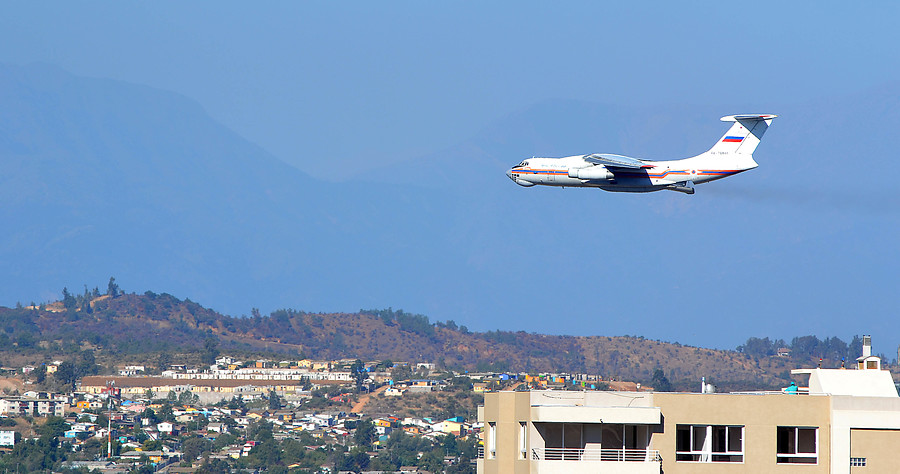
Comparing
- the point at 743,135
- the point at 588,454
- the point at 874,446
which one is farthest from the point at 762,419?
the point at 743,135

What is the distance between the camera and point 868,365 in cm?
6097

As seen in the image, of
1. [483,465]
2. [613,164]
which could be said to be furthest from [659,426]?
[613,164]

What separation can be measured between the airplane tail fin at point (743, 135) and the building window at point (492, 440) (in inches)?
1400

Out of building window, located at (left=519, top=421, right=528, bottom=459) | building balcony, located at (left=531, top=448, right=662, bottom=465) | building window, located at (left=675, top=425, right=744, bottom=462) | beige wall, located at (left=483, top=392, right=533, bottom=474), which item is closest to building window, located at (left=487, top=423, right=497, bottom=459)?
beige wall, located at (left=483, top=392, right=533, bottom=474)

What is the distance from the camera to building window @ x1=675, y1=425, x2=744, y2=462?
52.8 m

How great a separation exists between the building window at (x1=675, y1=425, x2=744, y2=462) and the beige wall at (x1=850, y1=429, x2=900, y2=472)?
4088 millimetres

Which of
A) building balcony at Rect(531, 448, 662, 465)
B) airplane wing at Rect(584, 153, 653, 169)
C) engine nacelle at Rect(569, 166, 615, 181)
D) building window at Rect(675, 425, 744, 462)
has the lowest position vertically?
building balcony at Rect(531, 448, 662, 465)

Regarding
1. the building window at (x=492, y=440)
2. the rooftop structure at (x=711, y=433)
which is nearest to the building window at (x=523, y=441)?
the rooftop structure at (x=711, y=433)

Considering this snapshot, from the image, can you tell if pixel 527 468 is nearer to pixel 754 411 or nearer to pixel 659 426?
pixel 659 426

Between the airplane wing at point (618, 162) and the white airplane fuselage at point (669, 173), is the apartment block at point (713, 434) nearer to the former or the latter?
the white airplane fuselage at point (669, 173)

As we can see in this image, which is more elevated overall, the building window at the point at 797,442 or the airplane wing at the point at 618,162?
the airplane wing at the point at 618,162

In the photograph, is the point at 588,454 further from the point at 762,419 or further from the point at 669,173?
the point at 669,173

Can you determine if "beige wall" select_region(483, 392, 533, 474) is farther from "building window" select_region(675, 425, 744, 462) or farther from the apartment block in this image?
"building window" select_region(675, 425, 744, 462)

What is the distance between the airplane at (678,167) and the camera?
287 feet
